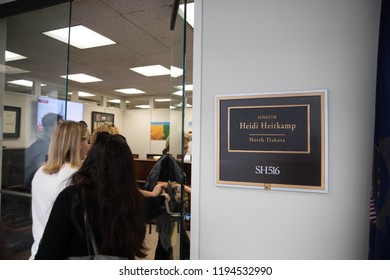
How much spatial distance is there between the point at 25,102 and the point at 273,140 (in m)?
2.42

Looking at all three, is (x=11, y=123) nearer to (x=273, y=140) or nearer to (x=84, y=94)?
(x=273, y=140)

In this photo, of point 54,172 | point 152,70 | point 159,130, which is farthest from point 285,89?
point 159,130

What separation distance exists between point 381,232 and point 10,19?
131 inches

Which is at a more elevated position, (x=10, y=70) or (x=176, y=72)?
(x=10, y=70)

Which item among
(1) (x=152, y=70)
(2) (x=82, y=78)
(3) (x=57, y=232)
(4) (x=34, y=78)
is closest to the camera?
(3) (x=57, y=232)

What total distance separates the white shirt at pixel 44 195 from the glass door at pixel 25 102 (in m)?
1.02

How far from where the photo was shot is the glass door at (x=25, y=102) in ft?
7.67

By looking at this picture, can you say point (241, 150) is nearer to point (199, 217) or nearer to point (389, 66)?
point (199, 217)

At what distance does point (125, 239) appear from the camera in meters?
Result: 1.11

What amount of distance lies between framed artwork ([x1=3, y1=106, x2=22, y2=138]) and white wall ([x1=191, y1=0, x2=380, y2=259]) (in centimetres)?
202

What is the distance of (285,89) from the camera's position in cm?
134

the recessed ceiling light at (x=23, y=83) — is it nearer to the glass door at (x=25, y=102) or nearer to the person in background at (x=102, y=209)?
the glass door at (x=25, y=102)

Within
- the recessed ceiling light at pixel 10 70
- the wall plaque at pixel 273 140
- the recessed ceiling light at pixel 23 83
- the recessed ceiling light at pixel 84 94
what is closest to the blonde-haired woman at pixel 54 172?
the wall plaque at pixel 273 140

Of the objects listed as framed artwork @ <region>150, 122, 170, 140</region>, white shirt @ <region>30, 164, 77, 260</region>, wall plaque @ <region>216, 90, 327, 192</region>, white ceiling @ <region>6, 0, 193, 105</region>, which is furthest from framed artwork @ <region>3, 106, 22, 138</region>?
framed artwork @ <region>150, 122, 170, 140</region>
